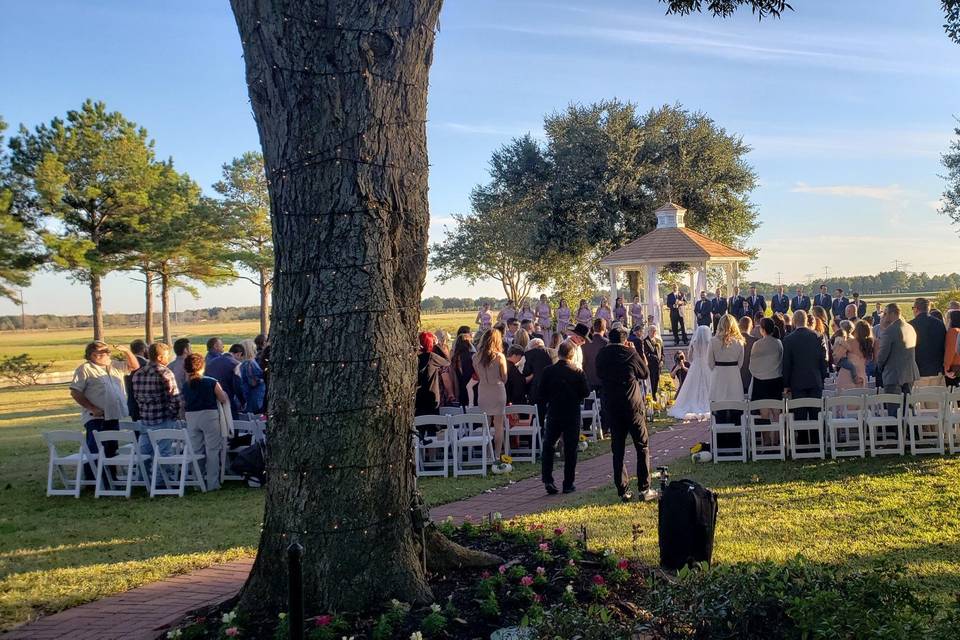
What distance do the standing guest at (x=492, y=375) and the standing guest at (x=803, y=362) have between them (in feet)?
12.6

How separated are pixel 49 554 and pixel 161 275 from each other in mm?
43578

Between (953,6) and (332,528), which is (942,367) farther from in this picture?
(332,528)

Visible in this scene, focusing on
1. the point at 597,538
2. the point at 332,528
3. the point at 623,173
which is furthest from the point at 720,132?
the point at 332,528

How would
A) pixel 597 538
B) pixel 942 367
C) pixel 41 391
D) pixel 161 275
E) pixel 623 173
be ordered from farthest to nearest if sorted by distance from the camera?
1. pixel 161 275
2. pixel 623 173
3. pixel 41 391
4. pixel 942 367
5. pixel 597 538

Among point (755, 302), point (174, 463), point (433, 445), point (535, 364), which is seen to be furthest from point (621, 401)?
point (755, 302)

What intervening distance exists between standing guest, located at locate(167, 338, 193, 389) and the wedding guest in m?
10.4

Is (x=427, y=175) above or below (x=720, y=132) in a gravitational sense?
below

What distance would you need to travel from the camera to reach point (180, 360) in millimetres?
11633

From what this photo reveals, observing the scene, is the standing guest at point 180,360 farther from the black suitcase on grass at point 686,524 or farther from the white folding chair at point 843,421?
the white folding chair at point 843,421

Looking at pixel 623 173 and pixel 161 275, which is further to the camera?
pixel 161 275

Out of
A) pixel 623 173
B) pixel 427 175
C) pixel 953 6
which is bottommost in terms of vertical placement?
pixel 427 175

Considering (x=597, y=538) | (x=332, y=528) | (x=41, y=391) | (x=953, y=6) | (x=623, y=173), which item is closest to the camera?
(x=332, y=528)

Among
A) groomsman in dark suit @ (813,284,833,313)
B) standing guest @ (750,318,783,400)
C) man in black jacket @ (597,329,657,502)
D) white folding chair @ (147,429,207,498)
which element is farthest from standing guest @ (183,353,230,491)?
groomsman in dark suit @ (813,284,833,313)

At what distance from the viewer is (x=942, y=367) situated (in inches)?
460
